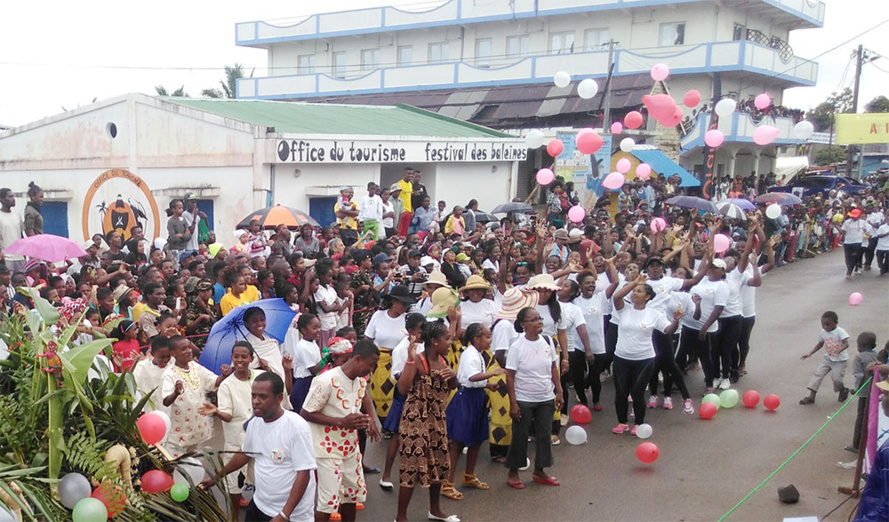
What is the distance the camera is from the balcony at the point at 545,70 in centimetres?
3098

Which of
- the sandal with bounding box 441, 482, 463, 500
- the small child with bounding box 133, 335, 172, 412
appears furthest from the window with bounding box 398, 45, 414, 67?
the small child with bounding box 133, 335, 172, 412

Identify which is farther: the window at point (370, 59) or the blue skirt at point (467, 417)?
the window at point (370, 59)

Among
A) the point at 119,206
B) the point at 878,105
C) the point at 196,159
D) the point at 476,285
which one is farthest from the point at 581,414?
the point at 878,105

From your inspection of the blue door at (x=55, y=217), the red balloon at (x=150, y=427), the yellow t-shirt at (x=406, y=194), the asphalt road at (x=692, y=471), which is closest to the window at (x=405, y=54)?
the blue door at (x=55, y=217)

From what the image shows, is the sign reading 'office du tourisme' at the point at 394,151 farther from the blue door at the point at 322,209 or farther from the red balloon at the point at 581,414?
the red balloon at the point at 581,414

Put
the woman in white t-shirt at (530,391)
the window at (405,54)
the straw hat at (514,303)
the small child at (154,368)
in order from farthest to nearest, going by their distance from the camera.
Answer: the window at (405,54) < the straw hat at (514,303) < the woman in white t-shirt at (530,391) < the small child at (154,368)

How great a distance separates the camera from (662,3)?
108ft

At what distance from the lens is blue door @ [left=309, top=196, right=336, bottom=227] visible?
53.9 feet

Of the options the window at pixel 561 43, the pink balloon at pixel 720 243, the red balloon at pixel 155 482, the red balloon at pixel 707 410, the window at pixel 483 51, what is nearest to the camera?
the red balloon at pixel 155 482

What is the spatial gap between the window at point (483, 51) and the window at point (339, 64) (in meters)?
7.80

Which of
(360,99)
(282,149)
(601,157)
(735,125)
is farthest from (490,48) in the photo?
(282,149)

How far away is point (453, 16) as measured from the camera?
38938 mm

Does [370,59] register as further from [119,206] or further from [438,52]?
[119,206]

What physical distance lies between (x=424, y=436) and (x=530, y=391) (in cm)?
119
